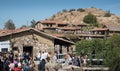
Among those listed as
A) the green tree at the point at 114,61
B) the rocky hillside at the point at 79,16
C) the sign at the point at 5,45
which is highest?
the rocky hillside at the point at 79,16

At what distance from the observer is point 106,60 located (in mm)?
28234

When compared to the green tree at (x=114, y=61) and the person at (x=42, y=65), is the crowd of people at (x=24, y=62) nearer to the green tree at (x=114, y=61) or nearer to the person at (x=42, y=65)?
the person at (x=42, y=65)

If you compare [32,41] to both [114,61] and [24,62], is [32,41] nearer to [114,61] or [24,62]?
[24,62]

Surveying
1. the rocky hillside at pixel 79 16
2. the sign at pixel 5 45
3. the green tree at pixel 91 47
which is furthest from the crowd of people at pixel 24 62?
the rocky hillside at pixel 79 16

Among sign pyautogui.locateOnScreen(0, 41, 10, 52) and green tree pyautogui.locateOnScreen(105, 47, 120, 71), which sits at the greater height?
sign pyautogui.locateOnScreen(0, 41, 10, 52)

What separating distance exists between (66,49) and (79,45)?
13.4m

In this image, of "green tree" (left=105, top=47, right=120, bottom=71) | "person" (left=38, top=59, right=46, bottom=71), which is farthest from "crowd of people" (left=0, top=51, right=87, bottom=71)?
"green tree" (left=105, top=47, right=120, bottom=71)

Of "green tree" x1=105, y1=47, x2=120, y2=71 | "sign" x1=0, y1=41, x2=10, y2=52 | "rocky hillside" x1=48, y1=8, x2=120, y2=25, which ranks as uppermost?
"rocky hillside" x1=48, y1=8, x2=120, y2=25

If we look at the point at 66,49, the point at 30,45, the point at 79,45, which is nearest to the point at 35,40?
the point at 30,45

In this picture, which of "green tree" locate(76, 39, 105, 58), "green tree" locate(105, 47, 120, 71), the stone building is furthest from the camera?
"green tree" locate(76, 39, 105, 58)

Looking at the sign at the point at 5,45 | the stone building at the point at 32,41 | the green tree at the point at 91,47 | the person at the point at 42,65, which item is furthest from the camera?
the green tree at the point at 91,47

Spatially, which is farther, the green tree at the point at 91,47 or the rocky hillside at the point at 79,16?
the rocky hillside at the point at 79,16

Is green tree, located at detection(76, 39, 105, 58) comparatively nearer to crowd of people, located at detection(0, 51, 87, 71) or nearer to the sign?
the sign

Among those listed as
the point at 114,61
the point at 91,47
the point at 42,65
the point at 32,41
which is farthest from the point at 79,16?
the point at 42,65
